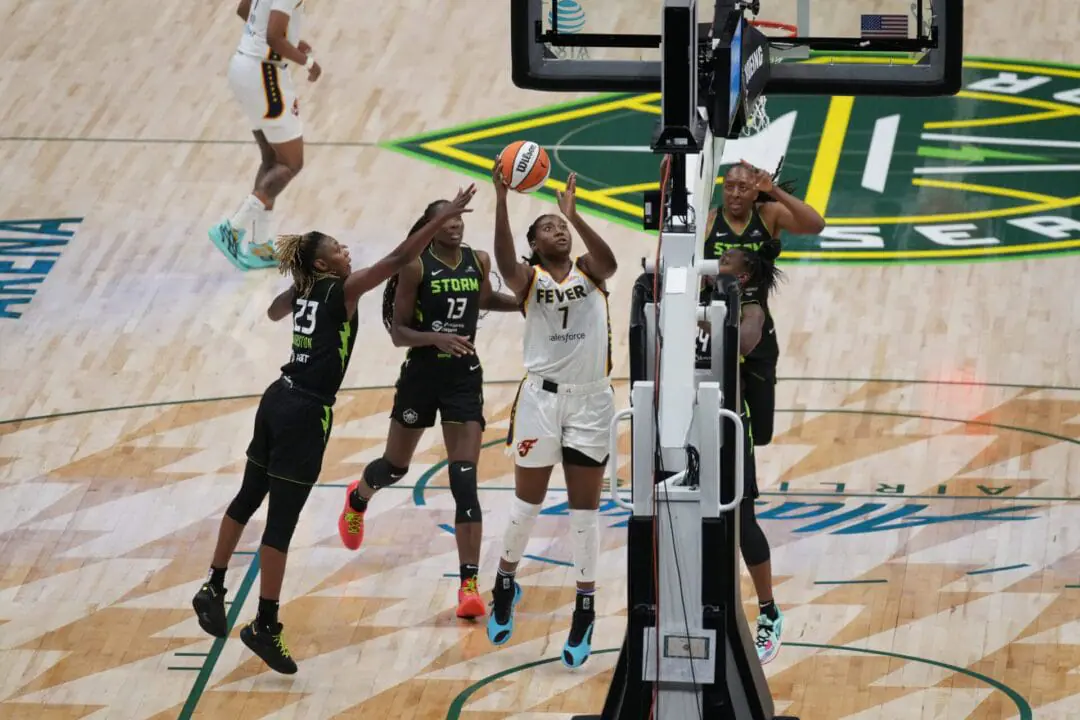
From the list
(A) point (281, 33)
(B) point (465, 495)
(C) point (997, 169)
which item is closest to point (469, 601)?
(B) point (465, 495)

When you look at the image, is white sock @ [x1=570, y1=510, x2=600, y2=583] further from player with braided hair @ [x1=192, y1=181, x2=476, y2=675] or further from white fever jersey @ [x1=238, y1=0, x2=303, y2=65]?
white fever jersey @ [x1=238, y1=0, x2=303, y2=65]

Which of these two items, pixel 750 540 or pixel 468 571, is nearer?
pixel 750 540

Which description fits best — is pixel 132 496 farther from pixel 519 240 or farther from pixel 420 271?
pixel 519 240

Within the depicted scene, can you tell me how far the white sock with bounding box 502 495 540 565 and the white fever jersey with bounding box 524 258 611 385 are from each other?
53 cm

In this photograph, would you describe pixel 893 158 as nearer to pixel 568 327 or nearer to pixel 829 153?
pixel 829 153

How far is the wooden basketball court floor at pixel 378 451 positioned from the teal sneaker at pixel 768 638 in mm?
75

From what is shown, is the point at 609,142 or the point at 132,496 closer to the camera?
the point at 132,496

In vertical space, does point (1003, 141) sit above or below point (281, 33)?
below

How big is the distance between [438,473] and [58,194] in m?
4.89

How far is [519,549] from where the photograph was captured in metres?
8.45

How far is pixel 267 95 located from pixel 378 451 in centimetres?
341

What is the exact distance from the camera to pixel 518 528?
8.40 meters

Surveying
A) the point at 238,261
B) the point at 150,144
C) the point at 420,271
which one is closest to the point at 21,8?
the point at 150,144

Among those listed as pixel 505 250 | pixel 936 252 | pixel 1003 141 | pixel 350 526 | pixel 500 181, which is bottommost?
pixel 936 252
